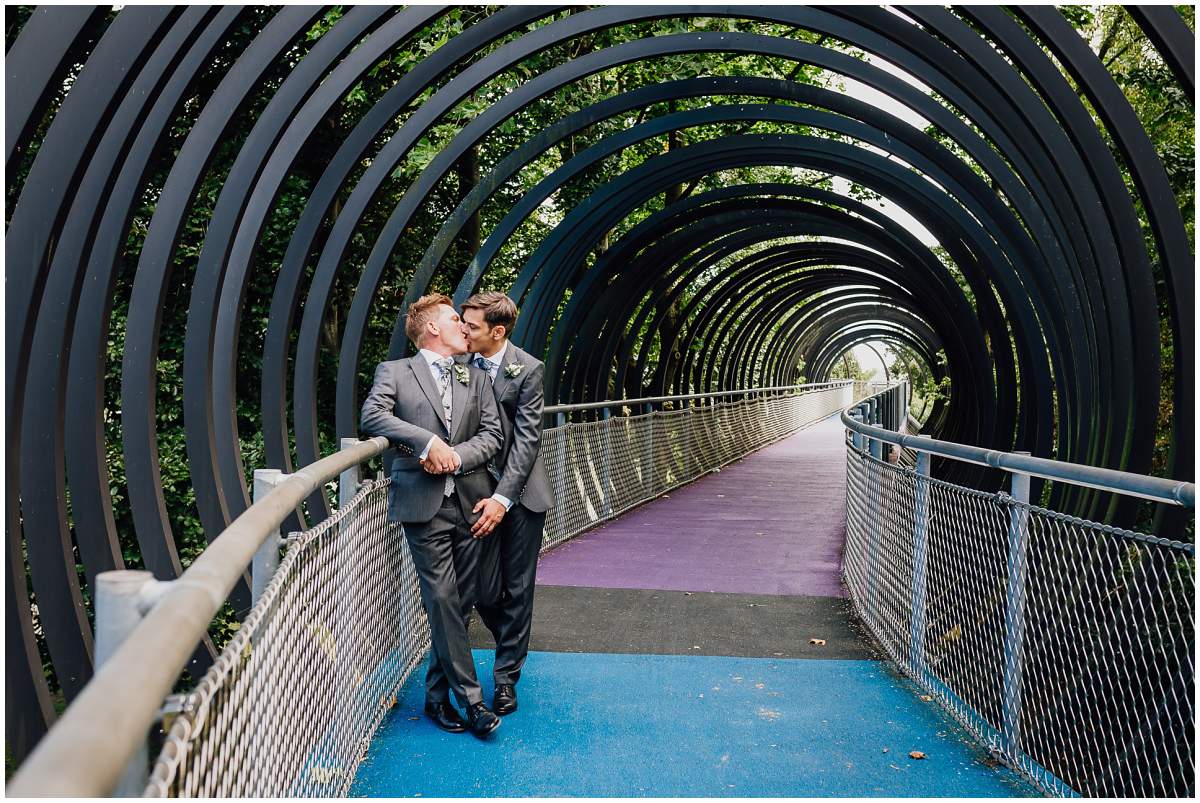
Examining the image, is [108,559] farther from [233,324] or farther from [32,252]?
[233,324]

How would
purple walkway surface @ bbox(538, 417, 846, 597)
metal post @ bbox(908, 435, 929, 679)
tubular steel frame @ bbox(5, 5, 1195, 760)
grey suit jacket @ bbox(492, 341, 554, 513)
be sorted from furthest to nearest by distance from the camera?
purple walkway surface @ bbox(538, 417, 846, 597) < metal post @ bbox(908, 435, 929, 679) < grey suit jacket @ bbox(492, 341, 554, 513) < tubular steel frame @ bbox(5, 5, 1195, 760)

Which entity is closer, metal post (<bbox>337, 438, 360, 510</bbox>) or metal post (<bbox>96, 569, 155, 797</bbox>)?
metal post (<bbox>96, 569, 155, 797</bbox>)

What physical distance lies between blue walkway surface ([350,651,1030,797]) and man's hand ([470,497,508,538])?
2.64 feet

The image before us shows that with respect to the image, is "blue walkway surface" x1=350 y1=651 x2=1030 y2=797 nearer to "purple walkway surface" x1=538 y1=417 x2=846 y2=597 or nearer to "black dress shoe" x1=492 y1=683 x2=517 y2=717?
"black dress shoe" x1=492 y1=683 x2=517 y2=717

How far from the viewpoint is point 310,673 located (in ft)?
11.1

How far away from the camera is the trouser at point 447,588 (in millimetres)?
4289

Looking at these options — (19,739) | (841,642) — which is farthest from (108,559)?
(841,642)

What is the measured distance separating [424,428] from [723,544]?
18.7 feet

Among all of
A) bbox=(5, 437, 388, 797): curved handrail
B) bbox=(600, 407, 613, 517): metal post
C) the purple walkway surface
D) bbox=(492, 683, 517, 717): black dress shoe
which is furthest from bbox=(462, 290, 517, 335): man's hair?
bbox=(600, 407, 613, 517): metal post

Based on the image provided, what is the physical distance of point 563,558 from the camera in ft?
28.9

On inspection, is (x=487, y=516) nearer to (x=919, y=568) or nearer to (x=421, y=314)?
(x=421, y=314)

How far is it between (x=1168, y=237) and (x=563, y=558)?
16.8ft

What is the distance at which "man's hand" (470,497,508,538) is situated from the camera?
442 cm

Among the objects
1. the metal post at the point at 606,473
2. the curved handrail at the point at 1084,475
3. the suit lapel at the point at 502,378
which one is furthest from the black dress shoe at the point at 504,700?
the metal post at the point at 606,473
